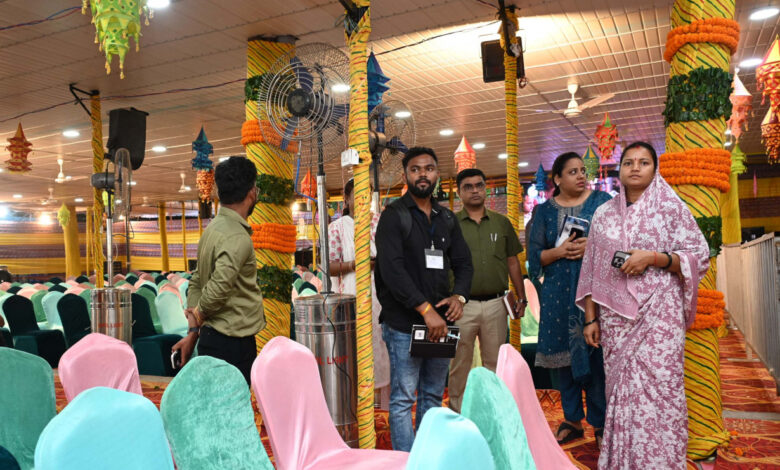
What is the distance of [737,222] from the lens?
30.6ft

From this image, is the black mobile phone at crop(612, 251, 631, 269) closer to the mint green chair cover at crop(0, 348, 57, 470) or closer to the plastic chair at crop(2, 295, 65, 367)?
the mint green chair cover at crop(0, 348, 57, 470)

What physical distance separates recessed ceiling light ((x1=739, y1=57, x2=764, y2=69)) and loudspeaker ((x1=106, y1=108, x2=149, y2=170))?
7682 millimetres

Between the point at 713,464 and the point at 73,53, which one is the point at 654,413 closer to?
the point at 713,464

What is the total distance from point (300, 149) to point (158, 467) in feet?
7.64

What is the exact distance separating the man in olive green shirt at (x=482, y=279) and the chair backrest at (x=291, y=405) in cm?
159

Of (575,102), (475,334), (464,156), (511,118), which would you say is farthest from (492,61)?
(464,156)

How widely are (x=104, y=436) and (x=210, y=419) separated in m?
0.48

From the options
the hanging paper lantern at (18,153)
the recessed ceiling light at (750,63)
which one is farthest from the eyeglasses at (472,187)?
the hanging paper lantern at (18,153)

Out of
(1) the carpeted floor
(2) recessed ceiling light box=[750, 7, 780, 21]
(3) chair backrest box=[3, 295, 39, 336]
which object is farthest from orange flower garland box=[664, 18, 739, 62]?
(3) chair backrest box=[3, 295, 39, 336]

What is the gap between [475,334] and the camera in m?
3.53

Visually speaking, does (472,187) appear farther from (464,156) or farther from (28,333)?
(464,156)

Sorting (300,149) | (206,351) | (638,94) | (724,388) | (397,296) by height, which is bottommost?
(724,388)

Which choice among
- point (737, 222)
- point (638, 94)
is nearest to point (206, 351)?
point (638, 94)

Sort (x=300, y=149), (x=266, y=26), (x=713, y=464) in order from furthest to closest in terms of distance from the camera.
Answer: (x=266, y=26)
(x=300, y=149)
(x=713, y=464)
